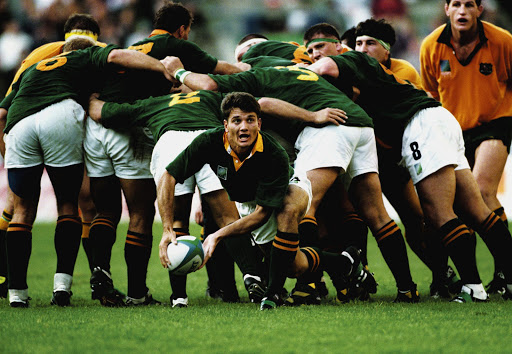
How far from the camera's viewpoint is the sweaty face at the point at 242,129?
16.0 ft

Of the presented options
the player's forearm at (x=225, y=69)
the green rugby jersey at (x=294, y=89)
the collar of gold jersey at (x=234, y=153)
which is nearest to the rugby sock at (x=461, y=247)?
the green rugby jersey at (x=294, y=89)

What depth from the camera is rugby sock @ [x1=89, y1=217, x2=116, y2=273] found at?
5773 millimetres

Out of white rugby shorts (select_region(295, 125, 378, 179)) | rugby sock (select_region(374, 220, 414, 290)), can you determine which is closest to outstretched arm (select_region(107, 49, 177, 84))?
white rugby shorts (select_region(295, 125, 378, 179))

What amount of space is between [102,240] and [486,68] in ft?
11.8

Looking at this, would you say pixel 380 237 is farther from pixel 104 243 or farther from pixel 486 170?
pixel 104 243

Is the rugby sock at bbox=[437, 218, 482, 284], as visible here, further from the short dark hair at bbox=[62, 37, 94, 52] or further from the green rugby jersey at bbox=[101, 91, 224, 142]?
the short dark hair at bbox=[62, 37, 94, 52]

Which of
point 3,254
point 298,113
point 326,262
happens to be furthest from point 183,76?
point 3,254

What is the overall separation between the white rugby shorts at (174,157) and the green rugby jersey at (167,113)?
0.23 feet

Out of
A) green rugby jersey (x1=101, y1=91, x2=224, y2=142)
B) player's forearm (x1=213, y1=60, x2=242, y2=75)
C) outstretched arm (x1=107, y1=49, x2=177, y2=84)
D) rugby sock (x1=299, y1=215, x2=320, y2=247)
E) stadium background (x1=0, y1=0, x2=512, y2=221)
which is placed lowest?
rugby sock (x1=299, y1=215, x2=320, y2=247)

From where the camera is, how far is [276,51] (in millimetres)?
7047

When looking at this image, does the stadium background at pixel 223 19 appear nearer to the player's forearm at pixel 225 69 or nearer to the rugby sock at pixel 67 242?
the player's forearm at pixel 225 69

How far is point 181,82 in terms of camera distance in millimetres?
5848

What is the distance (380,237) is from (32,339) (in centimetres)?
262

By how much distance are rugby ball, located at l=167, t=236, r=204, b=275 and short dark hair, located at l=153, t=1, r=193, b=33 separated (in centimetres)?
215
